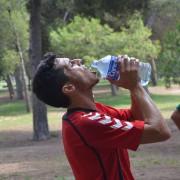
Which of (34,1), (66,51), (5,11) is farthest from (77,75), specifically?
(66,51)

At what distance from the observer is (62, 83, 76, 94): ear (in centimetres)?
297

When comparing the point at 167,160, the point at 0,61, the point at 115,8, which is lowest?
the point at 0,61

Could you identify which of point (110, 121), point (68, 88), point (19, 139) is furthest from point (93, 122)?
point (19, 139)

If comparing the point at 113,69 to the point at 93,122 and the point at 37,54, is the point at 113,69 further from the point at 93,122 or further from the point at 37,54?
the point at 37,54

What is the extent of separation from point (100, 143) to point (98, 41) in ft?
136

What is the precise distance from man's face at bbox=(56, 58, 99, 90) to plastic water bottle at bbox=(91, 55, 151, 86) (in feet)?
0.25

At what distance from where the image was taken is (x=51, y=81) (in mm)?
3008

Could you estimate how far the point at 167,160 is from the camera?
11742 mm

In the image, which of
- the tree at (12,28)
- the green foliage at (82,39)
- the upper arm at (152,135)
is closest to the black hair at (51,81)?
the upper arm at (152,135)

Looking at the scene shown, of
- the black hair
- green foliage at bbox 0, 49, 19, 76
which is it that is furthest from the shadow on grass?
green foliage at bbox 0, 49, 19, 76

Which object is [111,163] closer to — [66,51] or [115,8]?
[115,8]

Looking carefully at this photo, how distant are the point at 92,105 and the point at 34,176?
7.25 m

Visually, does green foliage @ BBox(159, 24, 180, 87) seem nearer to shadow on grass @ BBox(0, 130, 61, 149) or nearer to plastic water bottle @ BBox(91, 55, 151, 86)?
shadow on grass @ BBox(0, 130, 61, 149)

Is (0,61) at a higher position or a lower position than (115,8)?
lower
